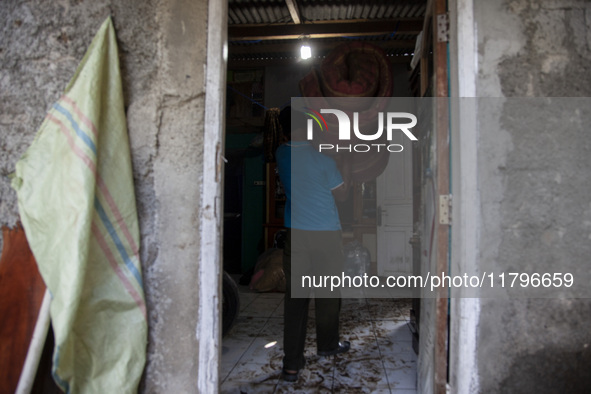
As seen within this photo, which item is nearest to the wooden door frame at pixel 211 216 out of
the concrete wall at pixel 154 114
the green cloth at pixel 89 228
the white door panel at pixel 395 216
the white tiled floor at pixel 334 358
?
the concrete wall at pixel 154 114

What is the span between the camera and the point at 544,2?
2006 millimetres

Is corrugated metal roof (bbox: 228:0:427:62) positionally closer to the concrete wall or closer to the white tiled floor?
the concrete wall

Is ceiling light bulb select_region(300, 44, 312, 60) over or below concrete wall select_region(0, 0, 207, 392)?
over

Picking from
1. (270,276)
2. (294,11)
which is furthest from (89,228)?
(270,276)

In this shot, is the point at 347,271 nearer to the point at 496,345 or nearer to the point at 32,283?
the point at 496,345

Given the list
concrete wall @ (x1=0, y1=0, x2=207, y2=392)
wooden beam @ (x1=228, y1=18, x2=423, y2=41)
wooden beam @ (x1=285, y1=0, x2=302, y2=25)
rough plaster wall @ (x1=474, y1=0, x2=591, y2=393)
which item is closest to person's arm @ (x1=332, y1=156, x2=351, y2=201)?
rough plaster wall @ (x1=474, y1=0, x2=591, y2=393)

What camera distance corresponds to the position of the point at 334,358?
310 cm

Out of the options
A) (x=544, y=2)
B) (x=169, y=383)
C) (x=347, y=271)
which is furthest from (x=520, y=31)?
(x=347, y=271)

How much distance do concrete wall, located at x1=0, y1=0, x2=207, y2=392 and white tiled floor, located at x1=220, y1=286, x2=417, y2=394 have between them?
96 centimetres

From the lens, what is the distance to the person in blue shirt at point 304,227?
274 cm

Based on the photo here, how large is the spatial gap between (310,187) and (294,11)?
7.89ft

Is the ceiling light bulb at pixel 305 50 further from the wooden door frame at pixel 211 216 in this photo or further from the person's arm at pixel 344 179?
the wooden door frame at pixel 211 216

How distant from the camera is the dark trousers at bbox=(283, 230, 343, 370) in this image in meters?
2.74

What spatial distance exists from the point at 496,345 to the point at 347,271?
156 inches
